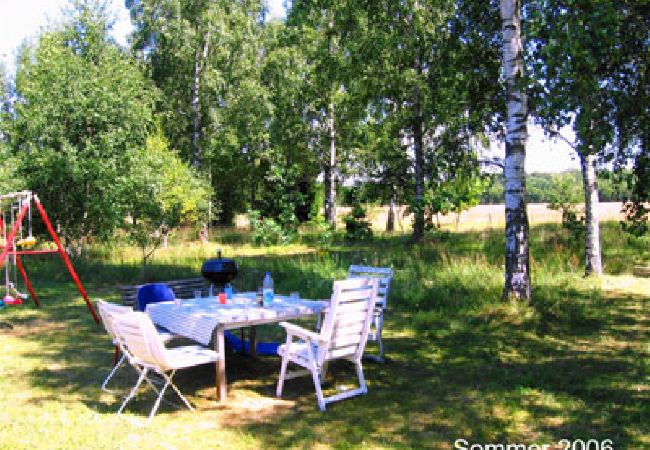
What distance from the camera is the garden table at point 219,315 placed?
474 cm

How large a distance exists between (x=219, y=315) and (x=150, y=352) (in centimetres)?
78

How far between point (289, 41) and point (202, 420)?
22012 millimetres

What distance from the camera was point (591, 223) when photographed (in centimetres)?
977

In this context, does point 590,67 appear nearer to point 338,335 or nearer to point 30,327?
point 338,335

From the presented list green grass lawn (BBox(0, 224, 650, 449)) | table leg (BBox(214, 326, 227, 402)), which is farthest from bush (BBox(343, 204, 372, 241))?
table leg (BBox(214, 326, 227, 402))

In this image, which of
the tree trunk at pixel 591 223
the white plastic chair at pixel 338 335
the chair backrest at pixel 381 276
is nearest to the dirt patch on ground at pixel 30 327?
the chair backrest at pixel 381 276

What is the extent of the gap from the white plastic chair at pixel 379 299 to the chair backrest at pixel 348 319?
940mm

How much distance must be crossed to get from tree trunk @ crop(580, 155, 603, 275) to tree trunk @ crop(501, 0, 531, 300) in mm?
2778

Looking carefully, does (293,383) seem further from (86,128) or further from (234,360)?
(86,128)

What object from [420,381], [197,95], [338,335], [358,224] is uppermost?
[197,95]

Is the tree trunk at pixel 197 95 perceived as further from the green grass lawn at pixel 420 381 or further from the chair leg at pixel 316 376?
the chair leg at pixel 316 376

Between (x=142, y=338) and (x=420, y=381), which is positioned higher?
(x=142, y=338)

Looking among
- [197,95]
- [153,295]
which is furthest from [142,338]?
[197,95]

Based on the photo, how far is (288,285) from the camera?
10180mm
